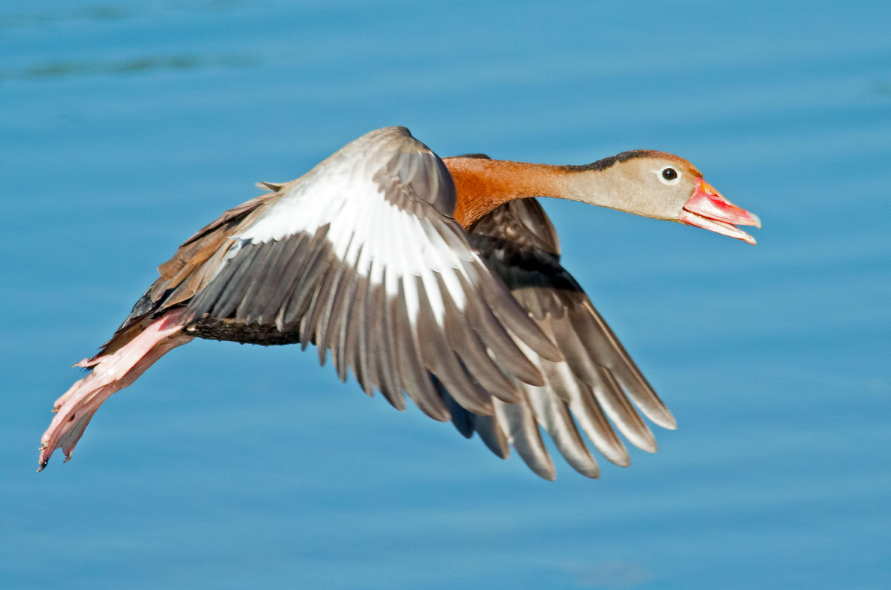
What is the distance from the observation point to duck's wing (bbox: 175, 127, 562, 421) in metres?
5.69

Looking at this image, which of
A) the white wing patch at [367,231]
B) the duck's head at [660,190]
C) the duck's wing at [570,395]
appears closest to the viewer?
the white wing patch at [367,231]

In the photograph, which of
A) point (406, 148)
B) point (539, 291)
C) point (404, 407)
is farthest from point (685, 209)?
point (404, 407)

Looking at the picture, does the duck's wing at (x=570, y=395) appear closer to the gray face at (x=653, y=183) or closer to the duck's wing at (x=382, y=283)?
the gray face at (x=653, y=183)

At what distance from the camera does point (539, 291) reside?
7887 mm

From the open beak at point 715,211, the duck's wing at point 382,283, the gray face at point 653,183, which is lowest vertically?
the duck's wing at point 382,283

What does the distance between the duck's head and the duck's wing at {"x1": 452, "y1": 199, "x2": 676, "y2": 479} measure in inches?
21.8

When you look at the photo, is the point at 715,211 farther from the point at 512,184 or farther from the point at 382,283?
the point at 382,283

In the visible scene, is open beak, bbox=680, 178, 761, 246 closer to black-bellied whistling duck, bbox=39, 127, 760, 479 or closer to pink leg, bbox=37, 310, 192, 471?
black-bellied whistling duck, bbox=39, 127, 760, 479

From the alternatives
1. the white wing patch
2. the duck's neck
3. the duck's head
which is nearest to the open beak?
the duck's head

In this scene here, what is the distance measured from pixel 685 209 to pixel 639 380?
0.89 metres

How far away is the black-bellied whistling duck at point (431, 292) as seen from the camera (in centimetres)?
576

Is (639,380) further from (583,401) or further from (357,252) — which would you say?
(357,252)

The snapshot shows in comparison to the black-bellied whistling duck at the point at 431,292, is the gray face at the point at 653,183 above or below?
above

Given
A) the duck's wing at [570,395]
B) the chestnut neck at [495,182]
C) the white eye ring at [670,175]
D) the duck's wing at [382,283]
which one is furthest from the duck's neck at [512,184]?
the duck's wing at [382,283]
